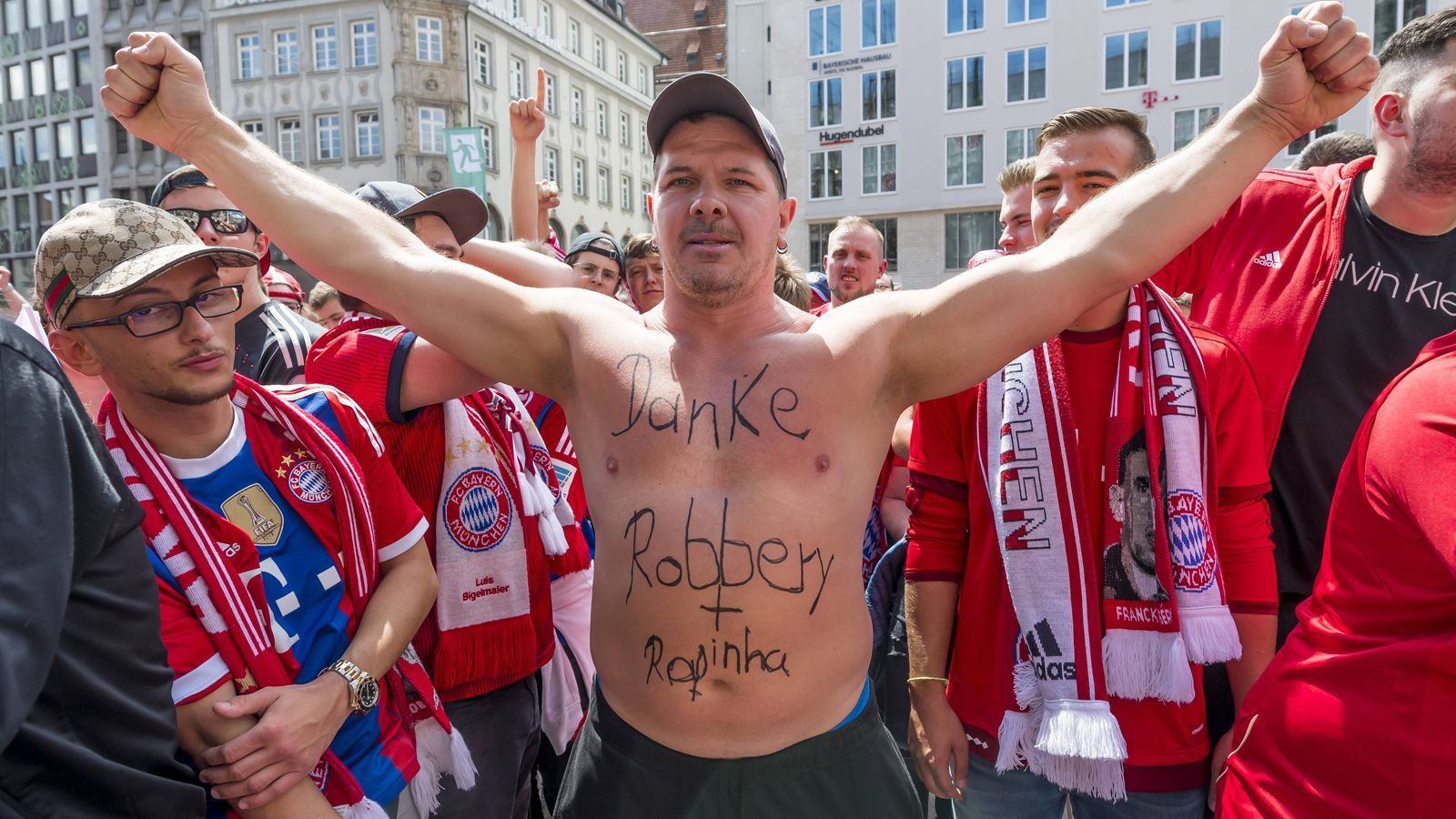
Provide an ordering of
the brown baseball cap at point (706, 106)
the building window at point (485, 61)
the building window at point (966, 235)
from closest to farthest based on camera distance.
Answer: the brown baseball cap at point (706, 106)
the building window at point (966, 235)
the building window at point (485, 61)

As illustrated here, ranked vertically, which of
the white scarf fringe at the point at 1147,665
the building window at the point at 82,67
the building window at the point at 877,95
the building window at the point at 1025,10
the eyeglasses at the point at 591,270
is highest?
the building window at the point at 82,67

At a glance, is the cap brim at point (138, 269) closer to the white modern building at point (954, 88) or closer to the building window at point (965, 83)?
the white modern building at point (954, 88)

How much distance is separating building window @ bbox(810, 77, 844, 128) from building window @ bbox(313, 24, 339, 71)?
56.8 ft

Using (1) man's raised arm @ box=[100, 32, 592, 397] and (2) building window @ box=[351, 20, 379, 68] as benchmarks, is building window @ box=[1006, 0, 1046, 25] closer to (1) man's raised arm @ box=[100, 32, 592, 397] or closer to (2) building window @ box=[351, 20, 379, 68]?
(2) building window @ box=[351, 20, 379, 68]

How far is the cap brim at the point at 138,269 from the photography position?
173 cm

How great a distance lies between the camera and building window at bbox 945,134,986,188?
30031 millimetres

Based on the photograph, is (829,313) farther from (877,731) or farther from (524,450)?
(524,450)

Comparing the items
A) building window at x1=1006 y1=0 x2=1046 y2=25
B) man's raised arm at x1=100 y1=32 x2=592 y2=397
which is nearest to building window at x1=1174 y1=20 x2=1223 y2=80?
building window at x1=1006 y1=0 x2=1046 y2=25

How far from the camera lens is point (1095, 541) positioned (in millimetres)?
2082

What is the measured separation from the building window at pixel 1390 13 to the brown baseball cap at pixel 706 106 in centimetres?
2950

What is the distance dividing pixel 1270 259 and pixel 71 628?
281 centimetres

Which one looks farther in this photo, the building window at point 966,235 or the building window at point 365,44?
the building window at point 365,44

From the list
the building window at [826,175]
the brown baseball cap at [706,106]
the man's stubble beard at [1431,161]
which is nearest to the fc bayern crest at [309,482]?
the brown baseball cap at [706,106]

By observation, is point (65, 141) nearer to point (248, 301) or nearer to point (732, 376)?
point (248, 301)
